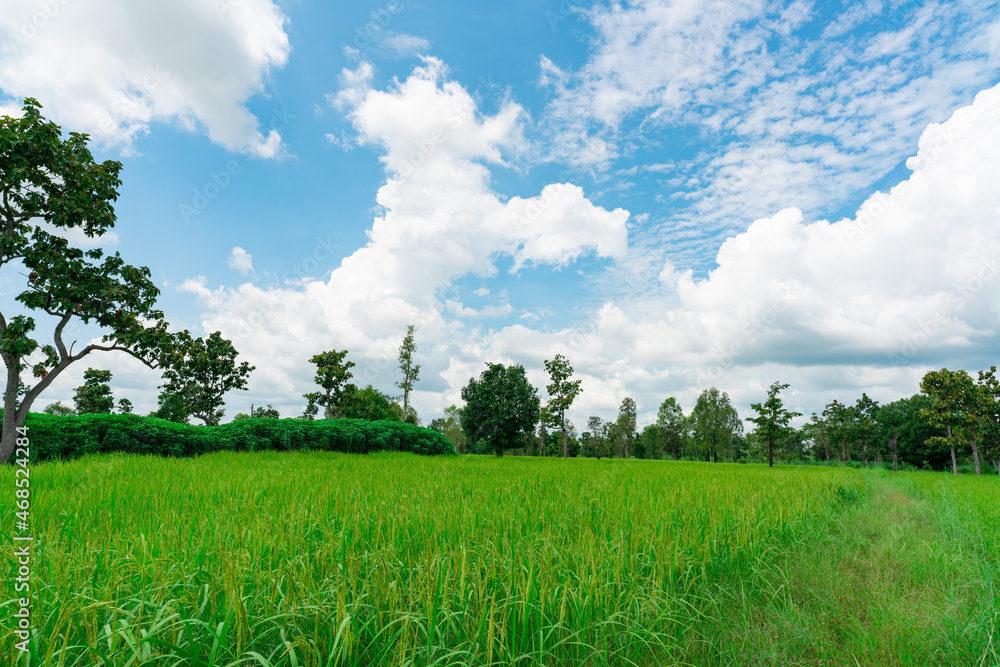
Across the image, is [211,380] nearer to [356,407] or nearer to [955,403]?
[356,407]

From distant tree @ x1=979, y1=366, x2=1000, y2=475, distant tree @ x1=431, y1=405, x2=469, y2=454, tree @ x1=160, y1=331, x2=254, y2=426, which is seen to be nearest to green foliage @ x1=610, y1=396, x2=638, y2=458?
distant tree @ x1=431, y1=405, x2=469, y2=454

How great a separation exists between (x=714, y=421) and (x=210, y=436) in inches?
2610

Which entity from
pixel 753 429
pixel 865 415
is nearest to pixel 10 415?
pixel 753 429

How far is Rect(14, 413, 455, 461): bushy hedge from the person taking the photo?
13258mm

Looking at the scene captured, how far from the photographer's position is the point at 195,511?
15.9 feet

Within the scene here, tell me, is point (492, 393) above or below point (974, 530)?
above

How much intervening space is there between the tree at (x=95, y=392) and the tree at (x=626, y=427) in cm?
6737

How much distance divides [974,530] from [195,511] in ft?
34.8

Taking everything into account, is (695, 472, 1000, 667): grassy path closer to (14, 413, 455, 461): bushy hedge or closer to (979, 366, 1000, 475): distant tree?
(14, 413, 455, 461): bushy hedge

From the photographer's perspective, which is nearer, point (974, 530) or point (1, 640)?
point (1, 640)

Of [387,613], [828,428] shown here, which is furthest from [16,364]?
[828,428]

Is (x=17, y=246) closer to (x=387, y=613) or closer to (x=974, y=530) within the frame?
(x=387, y=613)

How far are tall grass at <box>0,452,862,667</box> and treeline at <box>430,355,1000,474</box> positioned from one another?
35.4 meters

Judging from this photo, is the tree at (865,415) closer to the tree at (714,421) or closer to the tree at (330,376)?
the tree at (714,421)
